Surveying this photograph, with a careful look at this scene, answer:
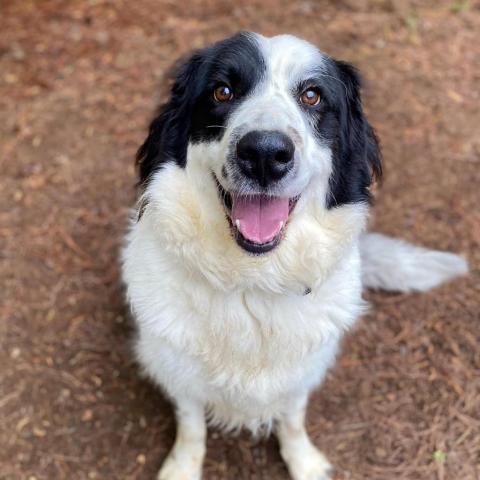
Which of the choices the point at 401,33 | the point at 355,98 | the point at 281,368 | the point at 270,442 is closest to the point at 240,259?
the point at 281,368

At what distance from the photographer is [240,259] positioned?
237 cm

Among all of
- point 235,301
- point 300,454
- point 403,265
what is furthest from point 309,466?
point 403,265

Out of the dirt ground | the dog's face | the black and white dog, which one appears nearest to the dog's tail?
the dirt ground

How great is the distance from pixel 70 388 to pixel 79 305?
46 cm

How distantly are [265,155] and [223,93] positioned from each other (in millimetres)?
379

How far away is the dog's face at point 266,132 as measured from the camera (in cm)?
216

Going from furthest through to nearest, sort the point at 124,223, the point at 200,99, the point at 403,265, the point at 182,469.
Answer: the point at 124,223, the point at 403,265, the point at 182,469, the point at 200,99

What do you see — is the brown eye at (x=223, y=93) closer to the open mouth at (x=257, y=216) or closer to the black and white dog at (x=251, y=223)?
the black and white dog at (x=251, y=223)

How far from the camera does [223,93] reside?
237 cm

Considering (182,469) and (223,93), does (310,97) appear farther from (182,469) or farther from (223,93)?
(182,469)

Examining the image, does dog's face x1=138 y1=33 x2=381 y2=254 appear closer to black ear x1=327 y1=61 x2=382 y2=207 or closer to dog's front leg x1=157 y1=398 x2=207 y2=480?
black ear x1=327 y1=61 x2=382 y2=207

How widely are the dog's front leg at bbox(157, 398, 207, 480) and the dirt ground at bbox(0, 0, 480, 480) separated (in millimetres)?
90

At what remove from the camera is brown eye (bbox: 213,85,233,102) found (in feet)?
7.73

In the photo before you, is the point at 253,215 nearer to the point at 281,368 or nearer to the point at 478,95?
the point at 281,368
